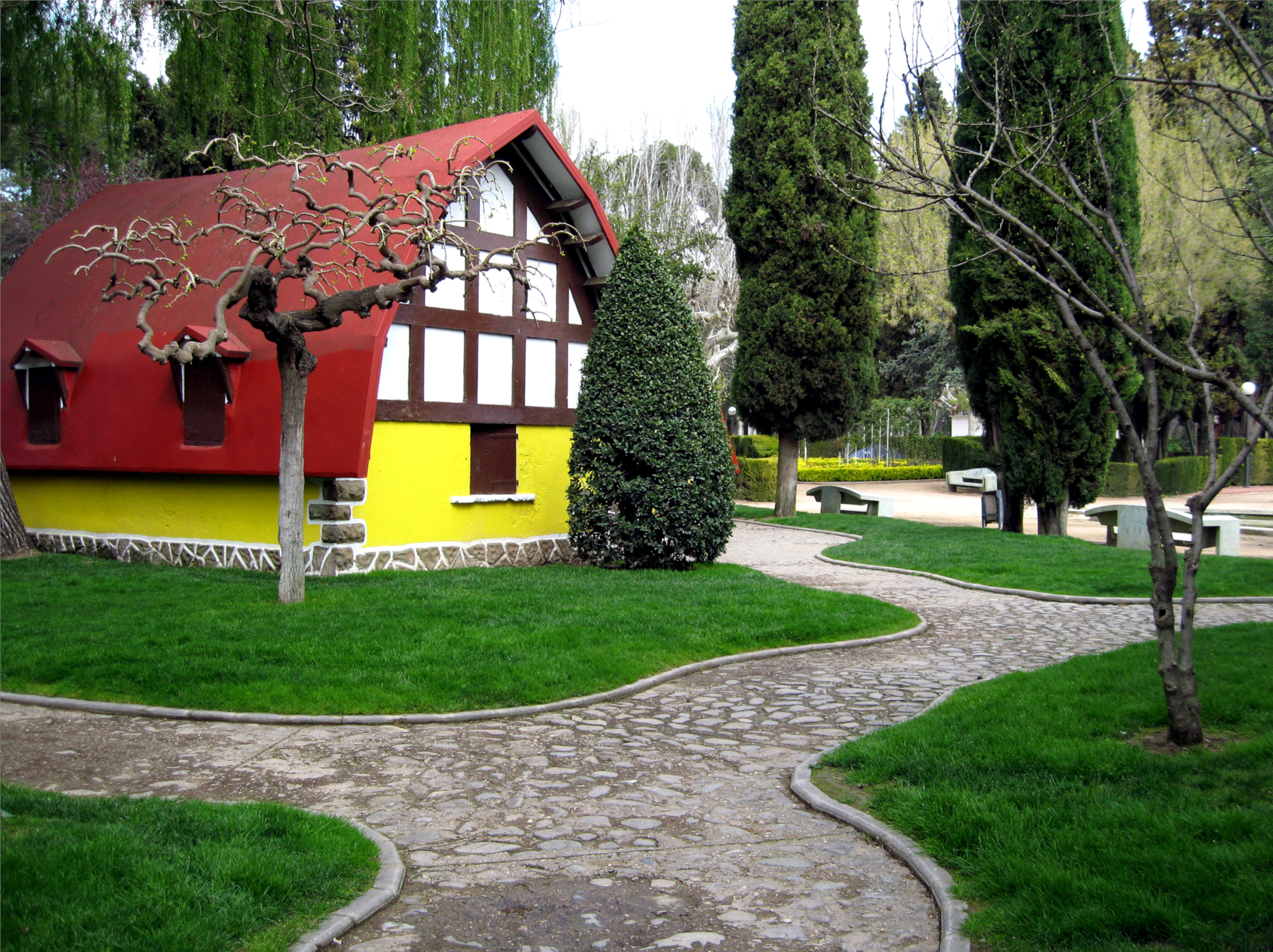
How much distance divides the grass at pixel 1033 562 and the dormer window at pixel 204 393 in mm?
9698

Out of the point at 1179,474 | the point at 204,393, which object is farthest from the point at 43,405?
the point at 1179,474

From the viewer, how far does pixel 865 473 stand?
134ft

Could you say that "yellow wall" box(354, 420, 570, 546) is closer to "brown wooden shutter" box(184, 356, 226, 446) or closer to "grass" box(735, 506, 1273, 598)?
"brown wooden shutter" box(184, 356, 226, 446)

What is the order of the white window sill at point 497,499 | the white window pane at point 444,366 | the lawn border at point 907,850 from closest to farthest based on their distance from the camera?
the lawn border at point 907,850
the white window pane at point 444,366
the white window sill at point 497,499

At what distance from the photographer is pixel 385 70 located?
1411 centimetres

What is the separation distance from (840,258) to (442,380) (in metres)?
10.6

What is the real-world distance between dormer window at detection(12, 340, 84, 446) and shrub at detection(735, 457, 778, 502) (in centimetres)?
1889

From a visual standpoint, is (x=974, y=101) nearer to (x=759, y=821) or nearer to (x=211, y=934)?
(x=759, y=821)

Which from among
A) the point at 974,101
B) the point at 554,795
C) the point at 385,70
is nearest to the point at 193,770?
the point at 554,795

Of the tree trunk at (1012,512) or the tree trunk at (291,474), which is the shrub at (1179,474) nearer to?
the tree trunk at (1012,512)

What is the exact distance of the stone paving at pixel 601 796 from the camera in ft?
13.7

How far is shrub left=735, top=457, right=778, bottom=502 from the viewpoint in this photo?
1211 inches

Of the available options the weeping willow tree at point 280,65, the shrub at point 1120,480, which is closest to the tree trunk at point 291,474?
the weeping willow tree at point 280,65

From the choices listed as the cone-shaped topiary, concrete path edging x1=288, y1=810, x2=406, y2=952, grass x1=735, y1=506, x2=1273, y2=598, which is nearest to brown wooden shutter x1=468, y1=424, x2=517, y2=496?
the cone-shaped topiary
